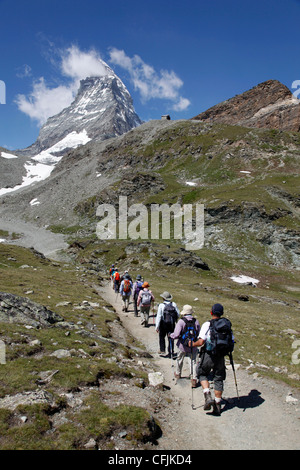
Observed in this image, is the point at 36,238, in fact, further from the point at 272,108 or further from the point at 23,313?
the point at 272,108

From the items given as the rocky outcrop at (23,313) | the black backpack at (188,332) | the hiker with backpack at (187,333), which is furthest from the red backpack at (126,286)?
the black backpack at (188,332)

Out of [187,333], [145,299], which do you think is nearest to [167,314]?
[187,333]

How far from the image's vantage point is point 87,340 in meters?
13.8

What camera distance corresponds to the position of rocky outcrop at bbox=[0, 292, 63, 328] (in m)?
14.4

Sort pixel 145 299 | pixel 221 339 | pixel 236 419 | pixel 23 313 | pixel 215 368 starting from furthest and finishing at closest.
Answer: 1. pixel 145 299
2. pixel 23 313
3. pixel 215 368
4. pixel 221 339
5. pixel 236 419

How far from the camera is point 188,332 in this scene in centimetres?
1088

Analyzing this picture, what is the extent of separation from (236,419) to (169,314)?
5.30 m

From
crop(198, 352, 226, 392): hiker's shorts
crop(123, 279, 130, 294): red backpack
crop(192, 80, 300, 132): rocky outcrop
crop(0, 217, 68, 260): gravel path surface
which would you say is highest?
crop(192, 80, 300, 132): rocky outcrop

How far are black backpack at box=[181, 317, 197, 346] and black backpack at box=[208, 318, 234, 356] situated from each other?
171 centimetres

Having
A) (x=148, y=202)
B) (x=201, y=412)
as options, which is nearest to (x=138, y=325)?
(x=201, y=412)

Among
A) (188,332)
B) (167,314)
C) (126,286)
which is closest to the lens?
(188,332)

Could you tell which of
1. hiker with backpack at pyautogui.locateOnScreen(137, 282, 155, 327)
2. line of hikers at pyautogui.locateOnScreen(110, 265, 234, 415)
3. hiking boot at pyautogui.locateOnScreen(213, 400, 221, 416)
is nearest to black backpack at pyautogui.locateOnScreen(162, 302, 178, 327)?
line of hikers at pyautogui.locateOnScreen(110, 265, 234, 415)

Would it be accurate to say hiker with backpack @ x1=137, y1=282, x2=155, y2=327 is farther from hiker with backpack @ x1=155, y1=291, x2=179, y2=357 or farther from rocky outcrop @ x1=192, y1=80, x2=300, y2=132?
rocky outcrop @ x1=192, y1=80, x2=300, y2=132

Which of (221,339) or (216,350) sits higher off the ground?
(221,339)
